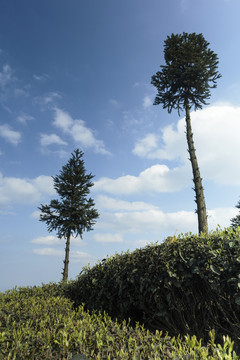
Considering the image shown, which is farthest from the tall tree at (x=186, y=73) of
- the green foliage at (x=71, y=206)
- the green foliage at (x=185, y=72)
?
the green foliage at (x=71, y=206)

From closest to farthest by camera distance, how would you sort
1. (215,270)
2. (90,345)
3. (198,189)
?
(90,345)
(215,270)
(198,189)

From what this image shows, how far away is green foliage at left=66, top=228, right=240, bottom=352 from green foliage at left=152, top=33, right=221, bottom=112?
44.2ft

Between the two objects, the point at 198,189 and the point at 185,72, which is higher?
the point at 185,72

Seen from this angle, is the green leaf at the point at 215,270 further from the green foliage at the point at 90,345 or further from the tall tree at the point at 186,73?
the tall tree at the point at 186,73

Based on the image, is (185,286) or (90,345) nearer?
(90,345)

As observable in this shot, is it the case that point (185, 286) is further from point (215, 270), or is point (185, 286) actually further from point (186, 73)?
point (186, 73)

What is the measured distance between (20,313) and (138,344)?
2533mm

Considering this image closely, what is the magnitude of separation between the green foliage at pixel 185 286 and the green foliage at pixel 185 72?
13.5m

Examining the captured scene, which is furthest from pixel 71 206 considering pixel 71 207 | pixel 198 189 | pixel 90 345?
pixel 90 345

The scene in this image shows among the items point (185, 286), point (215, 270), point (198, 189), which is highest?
point (198, 189)

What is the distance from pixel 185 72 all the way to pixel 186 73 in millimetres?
187

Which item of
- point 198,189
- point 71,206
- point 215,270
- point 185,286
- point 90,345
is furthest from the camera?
point 71,206

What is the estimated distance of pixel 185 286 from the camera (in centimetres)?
466

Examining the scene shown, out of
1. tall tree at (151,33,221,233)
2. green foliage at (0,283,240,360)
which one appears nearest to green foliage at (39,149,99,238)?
tall tree at (151,33,221,233)
